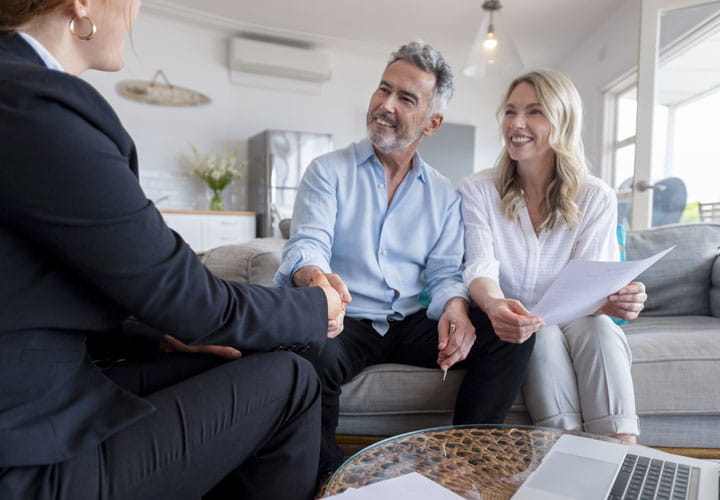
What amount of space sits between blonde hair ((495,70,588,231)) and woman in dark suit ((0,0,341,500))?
1057 millimetres

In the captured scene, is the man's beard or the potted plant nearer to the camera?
the man's beard

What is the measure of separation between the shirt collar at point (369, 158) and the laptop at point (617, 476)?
3.48 ft

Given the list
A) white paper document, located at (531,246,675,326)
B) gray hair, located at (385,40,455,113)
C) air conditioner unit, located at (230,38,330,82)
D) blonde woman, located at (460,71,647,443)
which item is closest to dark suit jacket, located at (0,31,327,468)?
white paper document, located at (531,246,675,326)

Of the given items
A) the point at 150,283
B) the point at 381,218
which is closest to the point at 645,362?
the point at 381,218

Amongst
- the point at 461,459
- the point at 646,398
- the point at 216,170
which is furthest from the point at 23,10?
the point at 216,170

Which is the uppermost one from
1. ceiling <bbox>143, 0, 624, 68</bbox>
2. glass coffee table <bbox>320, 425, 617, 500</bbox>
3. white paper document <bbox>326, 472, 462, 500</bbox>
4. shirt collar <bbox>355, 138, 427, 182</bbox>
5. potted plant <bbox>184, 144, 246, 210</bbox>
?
ceiling <bbox>143, 0, 624, 68</bbox>

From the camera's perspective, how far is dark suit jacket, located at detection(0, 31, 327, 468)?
23.7 inches

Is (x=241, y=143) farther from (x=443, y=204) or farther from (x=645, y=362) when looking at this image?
(x=645, y=362)

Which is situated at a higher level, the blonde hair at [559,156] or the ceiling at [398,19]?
the ceiling at [398,19]


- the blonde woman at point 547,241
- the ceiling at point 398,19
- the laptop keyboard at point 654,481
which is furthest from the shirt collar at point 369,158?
the ceiling at point 398,19

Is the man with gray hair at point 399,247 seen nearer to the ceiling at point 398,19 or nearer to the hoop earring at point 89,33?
the hoop earring at point 89,33

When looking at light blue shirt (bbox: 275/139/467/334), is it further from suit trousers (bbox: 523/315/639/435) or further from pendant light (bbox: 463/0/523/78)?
pendant light (bbox: 463/0/523/78)

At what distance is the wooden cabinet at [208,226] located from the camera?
4637 millimetres

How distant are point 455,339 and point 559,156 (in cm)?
75
